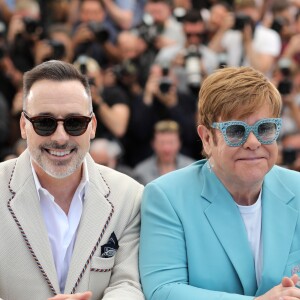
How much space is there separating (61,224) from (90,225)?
13cm

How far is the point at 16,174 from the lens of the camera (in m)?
4.01

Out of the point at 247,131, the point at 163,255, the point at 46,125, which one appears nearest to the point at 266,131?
the point at 247,131

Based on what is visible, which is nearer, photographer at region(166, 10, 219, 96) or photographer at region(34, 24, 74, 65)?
photographer at region(34, 24, 74, 65)

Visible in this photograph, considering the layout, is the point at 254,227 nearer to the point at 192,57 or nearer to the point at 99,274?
the point at 99,274

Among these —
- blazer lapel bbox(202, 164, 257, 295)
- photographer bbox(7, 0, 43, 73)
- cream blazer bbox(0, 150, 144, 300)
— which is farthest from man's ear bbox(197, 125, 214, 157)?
photographer bbox(7, 0, 43, 73)

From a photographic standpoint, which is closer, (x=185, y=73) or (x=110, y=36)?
(x=185, y=73)

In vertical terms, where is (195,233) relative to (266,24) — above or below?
below

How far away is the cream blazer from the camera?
3824 mm

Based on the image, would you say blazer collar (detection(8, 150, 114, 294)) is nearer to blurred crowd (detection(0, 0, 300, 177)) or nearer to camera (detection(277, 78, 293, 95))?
blurred crowd (detection(0, 0, 300, 177))

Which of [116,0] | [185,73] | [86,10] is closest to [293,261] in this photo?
[185,73]

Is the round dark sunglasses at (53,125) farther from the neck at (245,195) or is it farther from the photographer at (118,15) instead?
the photographer at (118,15)

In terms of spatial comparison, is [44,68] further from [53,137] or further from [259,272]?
[259,272]

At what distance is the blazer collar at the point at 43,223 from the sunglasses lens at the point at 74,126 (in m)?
0.29

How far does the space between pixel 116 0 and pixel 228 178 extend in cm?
667
